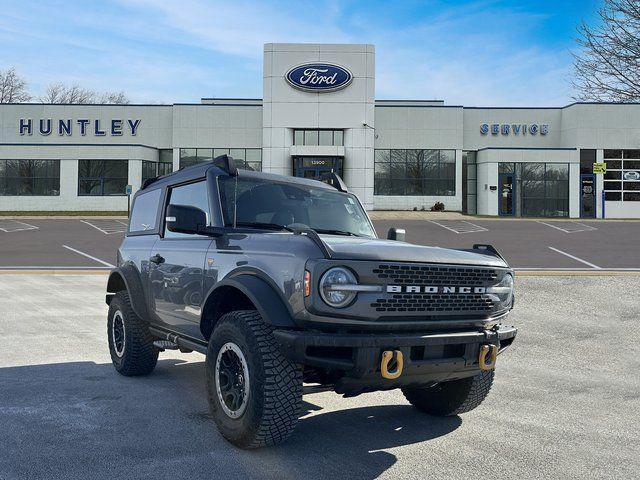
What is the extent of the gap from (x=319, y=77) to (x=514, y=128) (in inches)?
627

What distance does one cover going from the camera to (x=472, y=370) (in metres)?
4.07

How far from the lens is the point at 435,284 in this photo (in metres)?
3.95

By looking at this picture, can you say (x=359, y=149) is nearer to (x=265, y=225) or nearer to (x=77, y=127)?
(x=77, y=127)

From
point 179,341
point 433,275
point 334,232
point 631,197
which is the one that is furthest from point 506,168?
point 433,275

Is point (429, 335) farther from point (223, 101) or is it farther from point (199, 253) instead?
point (223, 101)

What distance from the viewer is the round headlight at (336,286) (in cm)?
366

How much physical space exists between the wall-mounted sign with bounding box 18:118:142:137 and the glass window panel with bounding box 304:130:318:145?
13.3m

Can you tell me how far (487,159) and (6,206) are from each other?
35313mm

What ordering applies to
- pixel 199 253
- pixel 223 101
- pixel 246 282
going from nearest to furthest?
pixel 246 282 → pixel 199 253 → pixel 223 101

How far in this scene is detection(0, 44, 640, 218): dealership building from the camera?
42.8 meters

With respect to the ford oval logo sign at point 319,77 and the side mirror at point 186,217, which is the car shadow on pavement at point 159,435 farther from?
the ford oval logo sign at point 319,77

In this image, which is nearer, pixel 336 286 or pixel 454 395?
pixel 336 286

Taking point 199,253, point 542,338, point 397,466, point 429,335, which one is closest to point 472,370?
point 429,335

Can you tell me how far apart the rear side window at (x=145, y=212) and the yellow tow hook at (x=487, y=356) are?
3.42 m
